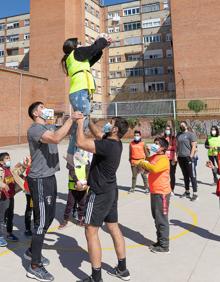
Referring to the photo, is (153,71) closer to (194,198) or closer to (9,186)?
(194,198)

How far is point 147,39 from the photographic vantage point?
5631cm

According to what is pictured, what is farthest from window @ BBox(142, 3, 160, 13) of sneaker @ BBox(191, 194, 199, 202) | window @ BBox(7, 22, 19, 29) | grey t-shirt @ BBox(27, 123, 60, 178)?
grey t-shirt @ BBox(27, 123, 60, 178)

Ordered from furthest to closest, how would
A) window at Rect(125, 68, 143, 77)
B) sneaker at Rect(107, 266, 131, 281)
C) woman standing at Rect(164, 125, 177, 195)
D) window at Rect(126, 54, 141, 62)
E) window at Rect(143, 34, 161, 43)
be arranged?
window at Rect(126, 54, 141, 62)
window at Rect(125, 68, 143, 77)
window at Rect(143, 34, 161, 43)
woman standing at Rect(164, 125, 177, 195)
sneaker at Rect(107, 266, 131, 281)

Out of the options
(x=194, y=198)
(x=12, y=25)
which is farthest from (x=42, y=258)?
(x=12, y=25)

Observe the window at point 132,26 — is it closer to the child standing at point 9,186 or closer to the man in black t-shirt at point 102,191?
the child standing at point 9,186

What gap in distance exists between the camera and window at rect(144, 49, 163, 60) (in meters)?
55.1

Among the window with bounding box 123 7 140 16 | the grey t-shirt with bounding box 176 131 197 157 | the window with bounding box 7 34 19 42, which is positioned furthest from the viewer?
the window with bounding box 7 34 19 42

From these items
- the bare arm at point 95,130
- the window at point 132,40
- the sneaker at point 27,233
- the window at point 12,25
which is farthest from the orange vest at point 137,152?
the window at point 12,25

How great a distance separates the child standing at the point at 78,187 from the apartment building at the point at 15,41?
58069 millimetres

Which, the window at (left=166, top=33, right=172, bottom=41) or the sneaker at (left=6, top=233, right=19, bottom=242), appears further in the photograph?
the window at (left=166, top=33, right=172, bottom=41)

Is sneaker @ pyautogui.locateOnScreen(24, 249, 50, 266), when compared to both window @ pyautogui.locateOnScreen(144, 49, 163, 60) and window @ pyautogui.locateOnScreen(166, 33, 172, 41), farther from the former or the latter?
window @ pyautogui.locateOnScreen(166, 33, 172, 41)

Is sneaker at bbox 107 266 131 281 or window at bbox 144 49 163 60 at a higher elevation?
window at bbox 144 49 163 60

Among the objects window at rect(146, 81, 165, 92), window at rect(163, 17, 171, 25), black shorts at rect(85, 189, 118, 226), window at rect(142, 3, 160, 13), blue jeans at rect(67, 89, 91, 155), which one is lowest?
black shorts at rect(85, 189, 118, 226)

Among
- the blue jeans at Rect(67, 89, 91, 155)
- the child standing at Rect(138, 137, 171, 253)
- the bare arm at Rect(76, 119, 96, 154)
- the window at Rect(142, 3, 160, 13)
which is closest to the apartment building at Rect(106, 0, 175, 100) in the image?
the window at Rect(142, 3, 160, 13)
